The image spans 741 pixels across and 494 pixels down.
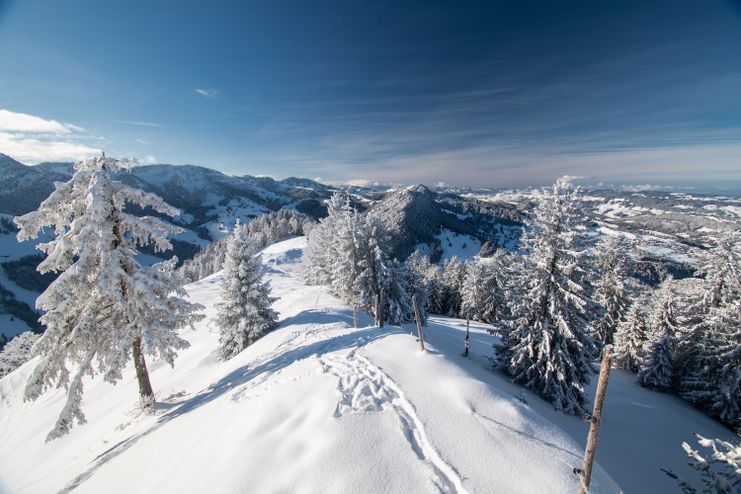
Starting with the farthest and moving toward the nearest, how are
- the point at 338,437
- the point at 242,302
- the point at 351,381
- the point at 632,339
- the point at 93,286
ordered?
the point at 632,339, the point at 242,302, the point at 93,286, the point at 351,381, the point at 338,437

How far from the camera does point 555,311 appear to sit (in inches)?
563

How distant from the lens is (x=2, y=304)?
375ft

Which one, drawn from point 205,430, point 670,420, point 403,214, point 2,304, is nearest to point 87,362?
point 205,430

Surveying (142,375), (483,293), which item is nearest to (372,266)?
(142,375)

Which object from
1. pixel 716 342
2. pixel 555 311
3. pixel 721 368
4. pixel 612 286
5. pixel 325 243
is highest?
pixel 325 243

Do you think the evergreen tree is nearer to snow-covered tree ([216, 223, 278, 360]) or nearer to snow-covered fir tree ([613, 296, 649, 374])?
snow-covered tree ([216, 223, 278, 360])

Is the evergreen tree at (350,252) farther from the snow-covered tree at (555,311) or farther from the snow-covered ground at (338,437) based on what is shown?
the snow-covered tree at (555,311)

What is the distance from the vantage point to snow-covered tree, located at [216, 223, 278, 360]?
810 inches

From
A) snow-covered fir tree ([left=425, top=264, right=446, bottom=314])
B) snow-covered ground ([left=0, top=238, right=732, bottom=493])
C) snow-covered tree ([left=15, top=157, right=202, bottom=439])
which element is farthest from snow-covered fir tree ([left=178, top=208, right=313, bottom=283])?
snow-covered tree ([left=15, top=157, right=202, bottom=439])

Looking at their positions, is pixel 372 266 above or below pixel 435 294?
above

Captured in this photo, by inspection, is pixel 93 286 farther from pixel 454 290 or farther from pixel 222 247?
pixel 222 247

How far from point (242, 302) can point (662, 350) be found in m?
30.7

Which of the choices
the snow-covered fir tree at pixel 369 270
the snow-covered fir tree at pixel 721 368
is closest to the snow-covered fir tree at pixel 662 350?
the snow-covered fir tree at pixel 721 368

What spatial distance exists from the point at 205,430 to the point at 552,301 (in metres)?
14.3
